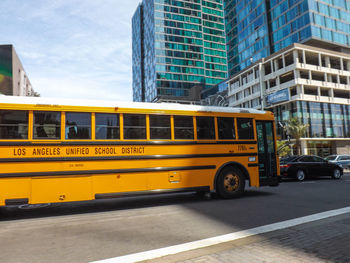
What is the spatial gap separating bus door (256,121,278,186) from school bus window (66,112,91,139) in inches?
231

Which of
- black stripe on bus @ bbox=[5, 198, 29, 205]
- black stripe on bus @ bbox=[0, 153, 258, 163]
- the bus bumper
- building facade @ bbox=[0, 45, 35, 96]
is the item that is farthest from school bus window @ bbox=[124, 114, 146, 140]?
building facade @ bbox=[0, 45, 35, 96]

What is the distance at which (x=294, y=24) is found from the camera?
52.2m

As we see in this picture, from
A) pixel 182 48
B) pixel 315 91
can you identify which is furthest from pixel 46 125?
pixel 182 48

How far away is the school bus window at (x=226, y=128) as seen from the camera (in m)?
9.14

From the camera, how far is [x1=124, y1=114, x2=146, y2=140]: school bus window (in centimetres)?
789

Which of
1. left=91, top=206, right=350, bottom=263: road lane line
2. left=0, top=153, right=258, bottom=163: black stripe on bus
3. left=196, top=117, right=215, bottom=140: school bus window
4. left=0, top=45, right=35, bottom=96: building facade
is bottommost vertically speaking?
left=91, top=206, right=350, bottom=263: road lane line

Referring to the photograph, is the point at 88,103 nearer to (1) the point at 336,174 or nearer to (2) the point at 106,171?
(2) the point at 106,171

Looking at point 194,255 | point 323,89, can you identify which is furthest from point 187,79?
point 194,255

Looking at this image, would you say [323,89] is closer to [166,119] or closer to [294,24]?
[294,24]

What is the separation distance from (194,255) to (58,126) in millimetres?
5051

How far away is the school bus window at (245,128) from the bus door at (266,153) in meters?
0.34

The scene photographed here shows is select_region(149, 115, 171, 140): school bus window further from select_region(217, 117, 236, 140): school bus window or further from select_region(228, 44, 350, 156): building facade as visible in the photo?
Result: select_region(228, 44, 350, 156): building facade

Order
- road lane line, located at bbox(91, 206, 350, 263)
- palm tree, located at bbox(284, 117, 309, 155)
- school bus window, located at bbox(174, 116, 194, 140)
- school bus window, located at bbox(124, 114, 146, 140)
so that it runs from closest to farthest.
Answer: road lane line, located at bbox(91, 206, 350, 263) → school bus window, located at bbox(124, 114, 146, 140) → school bus window, located at bbox(174, 116, 194, 140) → palm tree, located at bbox(284, 117, 309, 155)

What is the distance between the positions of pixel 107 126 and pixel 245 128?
15.6 feet
